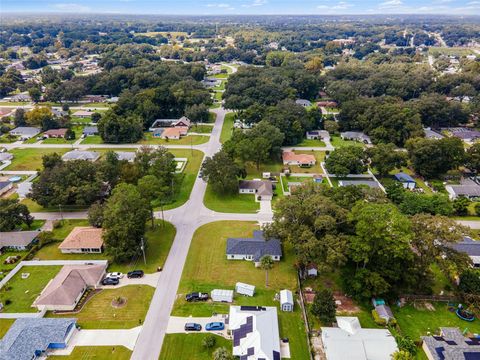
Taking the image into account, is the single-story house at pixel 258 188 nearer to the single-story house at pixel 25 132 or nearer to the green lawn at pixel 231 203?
the green lawn at pixel 231 203

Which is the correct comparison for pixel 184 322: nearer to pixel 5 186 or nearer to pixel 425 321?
pixel 425 321

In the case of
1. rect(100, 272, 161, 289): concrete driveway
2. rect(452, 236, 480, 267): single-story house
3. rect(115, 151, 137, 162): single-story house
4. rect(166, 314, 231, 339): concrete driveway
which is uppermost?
rect(452, 236, 480, 267): single-story house

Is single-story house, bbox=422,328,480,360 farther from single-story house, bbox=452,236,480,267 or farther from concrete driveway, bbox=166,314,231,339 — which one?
concrete driveway, bbox=166,314,231,339

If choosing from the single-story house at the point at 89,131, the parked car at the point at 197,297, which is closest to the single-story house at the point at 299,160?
the parked car at the point at 197,297

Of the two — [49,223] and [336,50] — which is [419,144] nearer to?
[49,223]

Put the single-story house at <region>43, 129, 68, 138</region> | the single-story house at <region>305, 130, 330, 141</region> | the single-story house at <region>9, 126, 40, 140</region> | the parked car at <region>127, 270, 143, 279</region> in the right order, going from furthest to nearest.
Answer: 1. the single-story house at <region>9, 126, 40, 140</region>
2. the single-story house at <region>305, 130, 330, 141</region>
3. the single-story house at <region>43, 129, 68, 138</region>
4. the parked car at <region>127, 270, 143, 279</region>

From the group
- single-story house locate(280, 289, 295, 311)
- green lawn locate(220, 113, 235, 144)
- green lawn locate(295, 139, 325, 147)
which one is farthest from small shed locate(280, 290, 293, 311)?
green lawn locate(220, 113, 235, 144)
